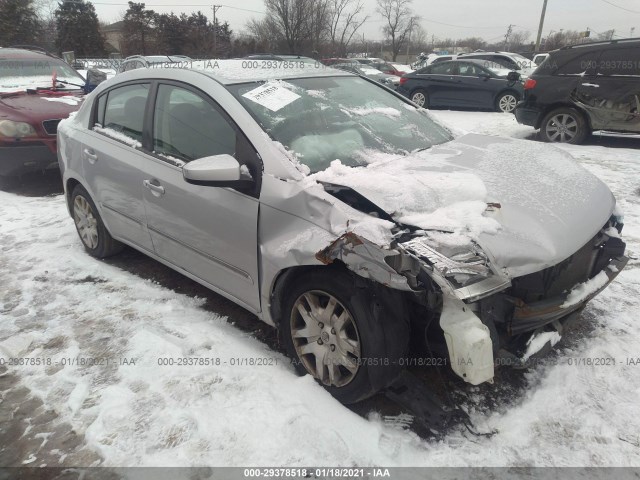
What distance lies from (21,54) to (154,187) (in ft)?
22.2

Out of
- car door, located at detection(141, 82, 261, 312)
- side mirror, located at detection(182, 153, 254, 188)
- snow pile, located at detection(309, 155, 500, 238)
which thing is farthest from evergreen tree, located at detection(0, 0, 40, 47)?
snow pile, located at detection(309, 155, 500, 238)

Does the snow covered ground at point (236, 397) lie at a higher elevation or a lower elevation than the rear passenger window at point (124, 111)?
lower

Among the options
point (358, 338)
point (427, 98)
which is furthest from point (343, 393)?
point (427, 98)

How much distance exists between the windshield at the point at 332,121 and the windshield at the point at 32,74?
6179 mm

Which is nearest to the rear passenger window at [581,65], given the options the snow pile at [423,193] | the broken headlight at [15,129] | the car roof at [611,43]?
the car roof at [611,43]

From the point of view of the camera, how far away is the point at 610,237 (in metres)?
2.57

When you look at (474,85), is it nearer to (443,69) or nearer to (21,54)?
(443,69)

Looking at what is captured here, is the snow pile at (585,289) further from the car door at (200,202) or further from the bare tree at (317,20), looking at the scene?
the bare tree at (317,20)

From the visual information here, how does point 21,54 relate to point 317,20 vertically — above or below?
below

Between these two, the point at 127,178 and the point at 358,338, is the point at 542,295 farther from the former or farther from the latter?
the point at 127,178

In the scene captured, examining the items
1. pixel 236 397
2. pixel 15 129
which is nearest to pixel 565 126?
pixel 236 397

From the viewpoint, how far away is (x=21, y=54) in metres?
7.75

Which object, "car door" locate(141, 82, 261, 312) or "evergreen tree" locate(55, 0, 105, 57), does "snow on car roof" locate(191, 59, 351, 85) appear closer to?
"car door" locate(141, 82, 261, 312)

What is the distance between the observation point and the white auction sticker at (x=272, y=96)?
8.96 ft
